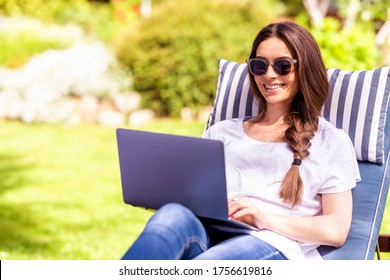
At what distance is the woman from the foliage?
4073 millimetres

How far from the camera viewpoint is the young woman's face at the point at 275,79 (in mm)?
2836

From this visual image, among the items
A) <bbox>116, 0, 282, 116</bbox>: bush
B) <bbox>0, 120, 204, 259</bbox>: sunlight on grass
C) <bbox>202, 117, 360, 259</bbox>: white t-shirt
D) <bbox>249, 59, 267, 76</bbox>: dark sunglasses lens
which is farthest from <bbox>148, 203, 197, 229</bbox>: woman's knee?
<bbox>116, 0, 282, 116</bbox>: bush

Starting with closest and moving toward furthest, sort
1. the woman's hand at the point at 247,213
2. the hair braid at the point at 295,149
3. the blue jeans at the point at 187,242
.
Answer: the blue jeans at the point at 187,242 → the woman's hand at the point at 247,213 → the hair braid at the point at 295,149

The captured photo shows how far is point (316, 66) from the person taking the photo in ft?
9.40

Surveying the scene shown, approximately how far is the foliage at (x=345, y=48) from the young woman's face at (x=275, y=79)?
411 centimetres

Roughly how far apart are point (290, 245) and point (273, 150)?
38 centimetres

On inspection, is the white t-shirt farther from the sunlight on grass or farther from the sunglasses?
the sunlight on grass

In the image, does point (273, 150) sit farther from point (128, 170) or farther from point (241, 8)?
point (241, 8)

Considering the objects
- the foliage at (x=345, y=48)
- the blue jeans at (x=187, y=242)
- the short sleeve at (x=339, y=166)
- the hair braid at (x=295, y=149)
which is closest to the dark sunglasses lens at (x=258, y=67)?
the hair braid at (x=295, y=149)

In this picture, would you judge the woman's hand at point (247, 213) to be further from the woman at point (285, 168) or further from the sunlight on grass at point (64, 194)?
the sunlight on grass at point (64, 194)

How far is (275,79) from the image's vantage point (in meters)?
2.84

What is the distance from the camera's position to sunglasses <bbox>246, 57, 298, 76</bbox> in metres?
2.81

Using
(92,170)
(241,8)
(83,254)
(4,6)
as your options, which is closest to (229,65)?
(83,254)

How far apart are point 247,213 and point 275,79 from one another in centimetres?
53
